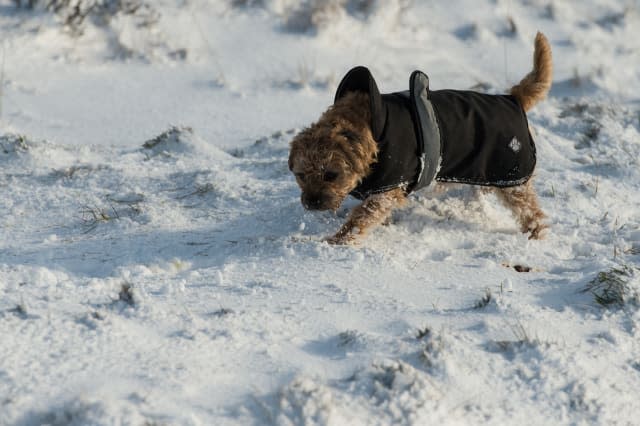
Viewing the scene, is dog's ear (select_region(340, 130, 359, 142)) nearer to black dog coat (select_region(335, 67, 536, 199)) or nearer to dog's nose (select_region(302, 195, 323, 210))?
black dog coat (select_region(335, 67, 536, 199))

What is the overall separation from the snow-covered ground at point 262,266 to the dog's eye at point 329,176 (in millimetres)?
383

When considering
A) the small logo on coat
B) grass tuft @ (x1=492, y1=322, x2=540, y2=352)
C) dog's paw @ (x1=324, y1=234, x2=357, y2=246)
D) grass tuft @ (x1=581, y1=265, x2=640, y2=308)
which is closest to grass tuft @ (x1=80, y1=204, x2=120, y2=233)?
dog's paw @ (x1=324, y1=234, x2=357, y2=246)

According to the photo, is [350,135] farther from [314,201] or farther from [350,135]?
[314,201]

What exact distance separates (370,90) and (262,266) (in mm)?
1075

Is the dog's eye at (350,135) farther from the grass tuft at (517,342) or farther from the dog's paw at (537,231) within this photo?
the grass tuft at (517,342)

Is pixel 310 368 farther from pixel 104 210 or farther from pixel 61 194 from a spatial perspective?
pixel 61 194

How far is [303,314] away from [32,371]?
110 centimetres

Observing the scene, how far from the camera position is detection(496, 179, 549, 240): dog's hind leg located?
14.2 ft

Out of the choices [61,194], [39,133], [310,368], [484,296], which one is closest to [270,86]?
[39,133]

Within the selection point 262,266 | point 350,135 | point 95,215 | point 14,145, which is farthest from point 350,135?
point 14,145

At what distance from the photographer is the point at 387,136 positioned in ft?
12.8

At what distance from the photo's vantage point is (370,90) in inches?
147

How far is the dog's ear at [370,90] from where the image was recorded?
3.75 m

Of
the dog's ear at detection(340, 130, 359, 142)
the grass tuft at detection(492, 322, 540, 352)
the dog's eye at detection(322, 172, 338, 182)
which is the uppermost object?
the dog's ear at detection(340, 130, 359, 142)
